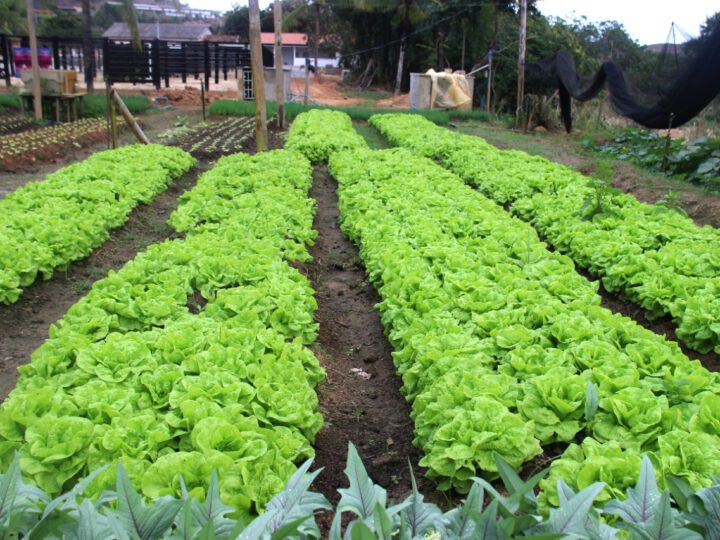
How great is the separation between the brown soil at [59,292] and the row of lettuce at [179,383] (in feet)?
4.04

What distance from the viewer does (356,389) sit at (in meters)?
5.17

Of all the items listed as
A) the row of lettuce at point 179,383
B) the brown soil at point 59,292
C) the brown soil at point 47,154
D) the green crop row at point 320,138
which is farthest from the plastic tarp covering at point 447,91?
the row of lettuce at point 179,383

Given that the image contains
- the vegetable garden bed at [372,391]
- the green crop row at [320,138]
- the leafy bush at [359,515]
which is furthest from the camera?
the green crop row at [320,138]

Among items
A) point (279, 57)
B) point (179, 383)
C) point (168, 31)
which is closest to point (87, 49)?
point (279, 57)

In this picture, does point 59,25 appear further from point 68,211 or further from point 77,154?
point 68,211

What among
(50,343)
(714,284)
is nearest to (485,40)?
(714,284)

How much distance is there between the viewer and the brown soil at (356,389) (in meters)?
3.96

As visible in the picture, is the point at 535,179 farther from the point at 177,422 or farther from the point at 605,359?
the point at 177,422

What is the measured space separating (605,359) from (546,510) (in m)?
1.42

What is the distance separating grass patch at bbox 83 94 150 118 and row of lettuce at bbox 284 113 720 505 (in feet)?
68.5

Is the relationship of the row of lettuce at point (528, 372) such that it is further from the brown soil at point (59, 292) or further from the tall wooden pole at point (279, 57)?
the tall wooden pole at point (279, 57)

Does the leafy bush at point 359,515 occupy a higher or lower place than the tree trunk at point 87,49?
lower

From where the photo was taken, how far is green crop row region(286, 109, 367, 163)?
51.0ft

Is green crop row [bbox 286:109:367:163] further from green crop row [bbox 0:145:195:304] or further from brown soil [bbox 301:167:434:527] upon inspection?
brown soil [bbox 301:167:434:527]
